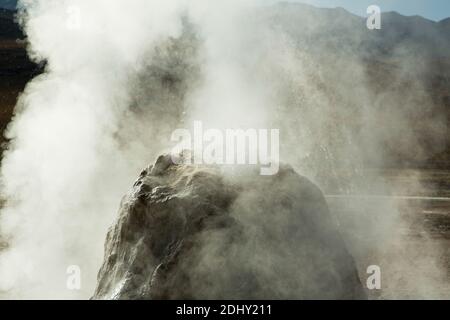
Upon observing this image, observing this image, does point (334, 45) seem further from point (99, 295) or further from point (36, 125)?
point (99, 295)

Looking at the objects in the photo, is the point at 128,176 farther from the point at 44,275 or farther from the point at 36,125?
the point at 44,275

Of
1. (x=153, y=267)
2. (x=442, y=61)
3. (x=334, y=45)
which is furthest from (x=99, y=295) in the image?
(x=442, y=61)

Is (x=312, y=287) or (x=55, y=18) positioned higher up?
(x=55, y=18)

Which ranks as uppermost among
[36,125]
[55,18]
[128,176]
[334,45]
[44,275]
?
[334,45]

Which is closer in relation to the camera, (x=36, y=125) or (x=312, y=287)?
(x=312, y=287)
